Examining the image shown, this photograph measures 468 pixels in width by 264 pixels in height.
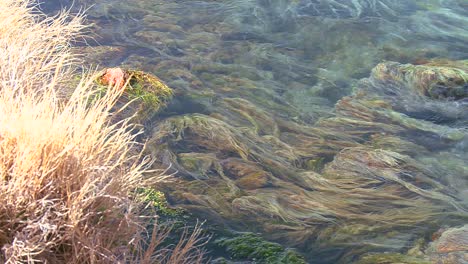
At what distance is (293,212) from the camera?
452 cm

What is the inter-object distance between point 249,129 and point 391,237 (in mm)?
1520

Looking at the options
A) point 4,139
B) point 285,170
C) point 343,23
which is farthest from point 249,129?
point 4,139

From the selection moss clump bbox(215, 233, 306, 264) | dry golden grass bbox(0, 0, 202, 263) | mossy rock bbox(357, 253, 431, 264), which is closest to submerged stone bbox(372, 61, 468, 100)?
mossy rock bbox(357, 253, 431, 264)

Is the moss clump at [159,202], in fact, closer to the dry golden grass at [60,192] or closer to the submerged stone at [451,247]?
the dry golden grass at [60,192]

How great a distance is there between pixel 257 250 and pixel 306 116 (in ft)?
5.49

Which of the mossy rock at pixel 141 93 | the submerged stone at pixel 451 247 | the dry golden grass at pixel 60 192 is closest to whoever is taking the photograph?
the dry golden grass at pixel 60 192

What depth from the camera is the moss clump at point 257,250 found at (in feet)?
13.5

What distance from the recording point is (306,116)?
5586 mm

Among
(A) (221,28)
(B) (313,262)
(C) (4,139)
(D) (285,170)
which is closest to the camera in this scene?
(C) (4,139)

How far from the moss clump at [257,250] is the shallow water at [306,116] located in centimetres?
10

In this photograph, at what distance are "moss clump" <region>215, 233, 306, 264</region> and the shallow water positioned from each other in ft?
0.32

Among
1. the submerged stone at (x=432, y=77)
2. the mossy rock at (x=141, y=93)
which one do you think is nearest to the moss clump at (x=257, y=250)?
the mossy rock at (x=141, y=93)

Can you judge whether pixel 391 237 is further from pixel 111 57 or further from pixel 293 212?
pixel 111 57

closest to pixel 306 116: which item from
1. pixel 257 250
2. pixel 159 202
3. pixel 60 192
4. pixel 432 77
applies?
pixel 432 77
